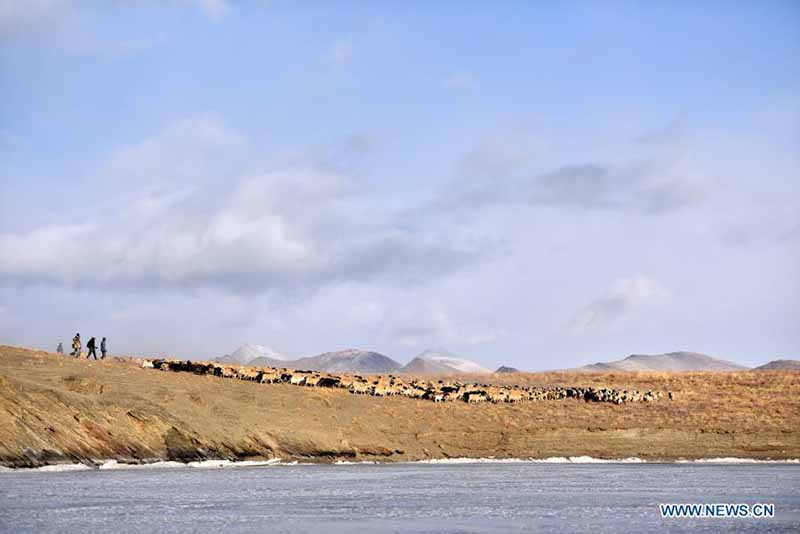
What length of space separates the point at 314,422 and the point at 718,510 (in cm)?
3544

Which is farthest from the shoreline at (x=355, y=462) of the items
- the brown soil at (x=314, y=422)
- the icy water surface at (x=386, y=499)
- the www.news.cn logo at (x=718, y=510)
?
the www.news.cn logo at (x=718, y=510)

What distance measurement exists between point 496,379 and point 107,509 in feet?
256

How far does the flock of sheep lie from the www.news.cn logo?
1698 inches

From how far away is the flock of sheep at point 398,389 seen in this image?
244 feet

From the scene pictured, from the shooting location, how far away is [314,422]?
6519 centimetres

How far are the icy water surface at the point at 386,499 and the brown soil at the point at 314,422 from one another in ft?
10.2

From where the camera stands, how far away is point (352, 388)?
7706cm

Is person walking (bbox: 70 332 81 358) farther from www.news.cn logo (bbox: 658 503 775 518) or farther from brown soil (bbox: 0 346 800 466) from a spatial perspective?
www.news.cn logo (bbox: 658 503 775 518)

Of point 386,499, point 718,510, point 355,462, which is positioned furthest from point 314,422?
point 718,510

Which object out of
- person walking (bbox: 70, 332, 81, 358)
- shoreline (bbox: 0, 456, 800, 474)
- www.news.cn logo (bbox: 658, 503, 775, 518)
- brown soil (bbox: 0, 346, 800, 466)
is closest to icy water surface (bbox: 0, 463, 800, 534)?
www.news.cn logo (bbox: 658, 503, 775, 518)

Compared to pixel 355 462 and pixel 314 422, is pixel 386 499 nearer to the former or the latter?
pixel 355 462

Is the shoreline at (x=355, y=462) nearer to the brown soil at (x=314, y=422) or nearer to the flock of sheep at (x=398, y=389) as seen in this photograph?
the brown soil at (x=314, y=422)

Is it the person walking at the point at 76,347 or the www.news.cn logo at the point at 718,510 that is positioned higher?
the person walking at the point at 76,347

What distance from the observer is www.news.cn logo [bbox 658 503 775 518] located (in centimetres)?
3203
